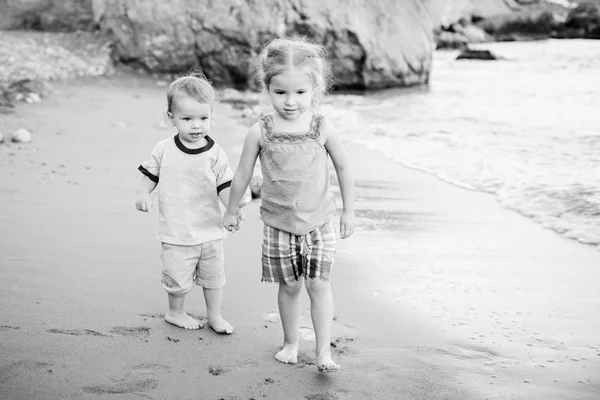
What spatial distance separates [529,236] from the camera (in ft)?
15.4

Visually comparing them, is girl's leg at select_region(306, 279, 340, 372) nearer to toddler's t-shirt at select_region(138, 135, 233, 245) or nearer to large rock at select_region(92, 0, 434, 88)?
toddler's t-shirt at select_region(138, 135, 233, 245)

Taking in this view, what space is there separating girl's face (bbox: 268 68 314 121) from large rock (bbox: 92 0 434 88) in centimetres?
812

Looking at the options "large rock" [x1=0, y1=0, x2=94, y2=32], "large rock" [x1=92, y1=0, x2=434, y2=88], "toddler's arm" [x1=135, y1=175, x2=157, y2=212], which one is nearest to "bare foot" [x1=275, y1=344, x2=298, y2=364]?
"toddler's arm" [x1=135, y1=175, x2=157, y2=212]

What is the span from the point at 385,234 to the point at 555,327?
1.50 meters

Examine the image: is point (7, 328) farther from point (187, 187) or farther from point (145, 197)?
point (187, 187)

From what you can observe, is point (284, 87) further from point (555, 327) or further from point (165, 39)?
point (165, 39)

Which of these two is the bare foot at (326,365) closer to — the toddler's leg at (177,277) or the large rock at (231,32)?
the toddler's leg at (177,277)

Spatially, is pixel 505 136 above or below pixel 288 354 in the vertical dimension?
above

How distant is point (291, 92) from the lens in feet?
9.20

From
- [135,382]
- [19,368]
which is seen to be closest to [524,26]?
[135,382]

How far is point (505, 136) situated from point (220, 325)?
19.0 ft

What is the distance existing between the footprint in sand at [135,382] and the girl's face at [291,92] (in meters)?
1.09

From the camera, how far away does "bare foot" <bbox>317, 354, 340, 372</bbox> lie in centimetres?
273

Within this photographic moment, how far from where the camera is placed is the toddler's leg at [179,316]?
10.3 feet
